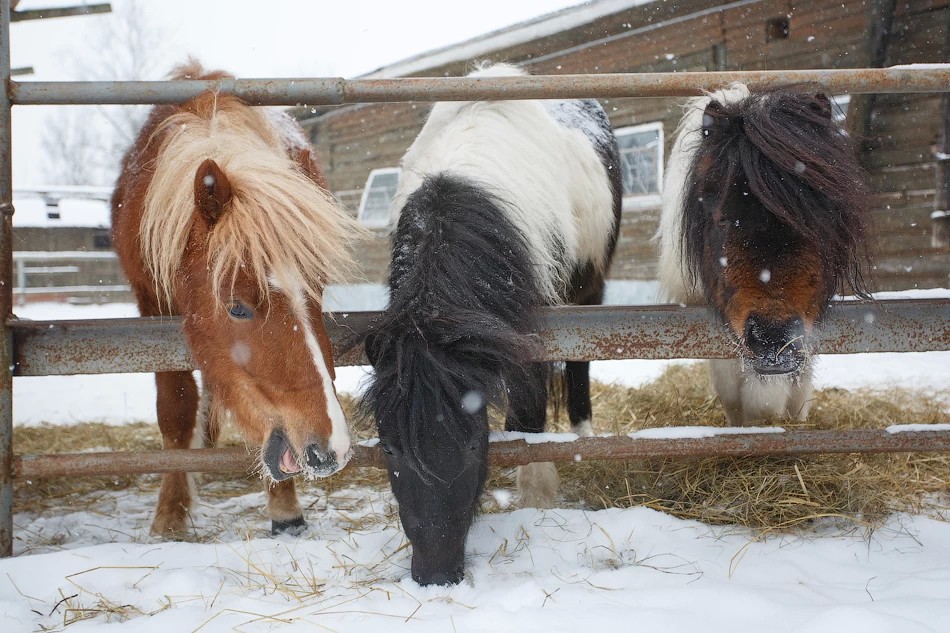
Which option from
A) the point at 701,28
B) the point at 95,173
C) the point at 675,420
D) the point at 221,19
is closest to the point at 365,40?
the point at 95,173

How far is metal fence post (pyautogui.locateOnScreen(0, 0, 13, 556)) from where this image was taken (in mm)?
2461

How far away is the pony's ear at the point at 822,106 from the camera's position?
8.35ft

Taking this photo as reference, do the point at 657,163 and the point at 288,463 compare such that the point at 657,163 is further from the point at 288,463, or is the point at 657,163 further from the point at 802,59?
the point at 288,463

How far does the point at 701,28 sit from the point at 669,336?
7.47 metres

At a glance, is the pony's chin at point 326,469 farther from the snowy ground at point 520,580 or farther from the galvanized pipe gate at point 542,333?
the galvanized pipe gate at point 542,333

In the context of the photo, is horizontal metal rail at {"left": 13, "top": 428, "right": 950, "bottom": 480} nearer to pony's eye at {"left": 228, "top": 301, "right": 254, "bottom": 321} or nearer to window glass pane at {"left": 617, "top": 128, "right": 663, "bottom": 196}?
pony's eye at {"left": 228, "top": 301, "right": 254, "bottom": 321}

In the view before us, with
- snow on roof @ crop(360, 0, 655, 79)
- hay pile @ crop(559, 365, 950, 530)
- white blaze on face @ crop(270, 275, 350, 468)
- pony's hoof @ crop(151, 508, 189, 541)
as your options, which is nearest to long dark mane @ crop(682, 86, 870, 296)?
hay pile @ crop(559, 365, 950, 530)

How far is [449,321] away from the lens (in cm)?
213

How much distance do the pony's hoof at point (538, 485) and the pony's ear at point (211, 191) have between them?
5.96ft

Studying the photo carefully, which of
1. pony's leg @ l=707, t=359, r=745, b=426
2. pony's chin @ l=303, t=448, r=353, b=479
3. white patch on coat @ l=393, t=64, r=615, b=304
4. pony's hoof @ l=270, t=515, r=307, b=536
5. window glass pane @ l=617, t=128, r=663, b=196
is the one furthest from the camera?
window glass pane @ l=617, t=128, r=663, b=196

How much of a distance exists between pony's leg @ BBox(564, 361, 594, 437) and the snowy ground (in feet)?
4.30

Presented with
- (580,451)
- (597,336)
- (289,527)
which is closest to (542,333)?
(597,336)

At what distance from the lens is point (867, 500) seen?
8.77 feet

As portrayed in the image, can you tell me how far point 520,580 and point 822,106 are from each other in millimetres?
2046
